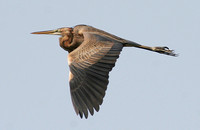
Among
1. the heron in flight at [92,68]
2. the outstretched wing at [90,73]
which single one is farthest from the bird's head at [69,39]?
the outstretched wing at [90,73]

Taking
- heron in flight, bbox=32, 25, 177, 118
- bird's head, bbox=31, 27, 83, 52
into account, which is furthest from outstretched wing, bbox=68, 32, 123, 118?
bird's head, bbox=31, 27, 83, 52

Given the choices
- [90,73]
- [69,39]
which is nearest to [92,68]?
[90,73]

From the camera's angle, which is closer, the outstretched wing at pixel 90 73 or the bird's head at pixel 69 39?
the outstretched wing at pixel 90 73

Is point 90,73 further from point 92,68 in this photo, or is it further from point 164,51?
point 164,51

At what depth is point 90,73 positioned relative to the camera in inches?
432

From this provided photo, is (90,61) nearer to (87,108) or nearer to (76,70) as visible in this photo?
(76,70)

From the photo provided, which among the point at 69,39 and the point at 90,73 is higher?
the point at 69,39

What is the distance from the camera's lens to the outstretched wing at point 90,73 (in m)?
10.7

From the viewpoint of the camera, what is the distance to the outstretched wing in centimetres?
1066

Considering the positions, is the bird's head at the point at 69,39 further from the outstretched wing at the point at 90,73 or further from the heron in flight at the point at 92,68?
the outstretched wing at the point at 90,73

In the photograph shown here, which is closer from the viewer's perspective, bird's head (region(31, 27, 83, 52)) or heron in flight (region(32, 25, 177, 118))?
heron in flight (region(32, 25, 177, 118))

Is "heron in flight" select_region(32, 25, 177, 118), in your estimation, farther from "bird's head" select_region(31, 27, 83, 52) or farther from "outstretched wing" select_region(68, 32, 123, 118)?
"bird's head" select_region(31, 27, 83, 52)

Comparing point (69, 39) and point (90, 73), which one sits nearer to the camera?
point (90, 73)

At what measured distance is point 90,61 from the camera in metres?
11.2
